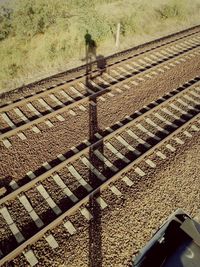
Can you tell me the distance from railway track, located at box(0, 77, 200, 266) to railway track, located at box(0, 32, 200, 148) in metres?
0.81

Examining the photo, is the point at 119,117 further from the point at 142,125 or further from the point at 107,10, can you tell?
the point at 107,10

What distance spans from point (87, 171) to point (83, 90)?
3.88 m

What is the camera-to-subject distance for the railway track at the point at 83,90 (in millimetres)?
9789

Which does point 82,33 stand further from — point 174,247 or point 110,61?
point 174,247

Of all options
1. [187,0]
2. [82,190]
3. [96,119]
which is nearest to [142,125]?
[96,119]

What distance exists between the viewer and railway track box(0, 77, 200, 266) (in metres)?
7.06

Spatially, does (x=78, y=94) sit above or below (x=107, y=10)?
below

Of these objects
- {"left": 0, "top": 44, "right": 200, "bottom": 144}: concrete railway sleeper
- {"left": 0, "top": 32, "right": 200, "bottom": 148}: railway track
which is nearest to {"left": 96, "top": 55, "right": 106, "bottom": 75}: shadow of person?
{"left": 0, "top": 32, "right": 200, "bottom": 148}: railway track

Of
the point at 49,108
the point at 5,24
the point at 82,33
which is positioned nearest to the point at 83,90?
the point at 49,108

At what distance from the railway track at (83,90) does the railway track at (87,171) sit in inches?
32.0

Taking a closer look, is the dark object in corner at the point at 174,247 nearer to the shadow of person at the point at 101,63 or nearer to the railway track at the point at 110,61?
the railway track at the point at 110,61

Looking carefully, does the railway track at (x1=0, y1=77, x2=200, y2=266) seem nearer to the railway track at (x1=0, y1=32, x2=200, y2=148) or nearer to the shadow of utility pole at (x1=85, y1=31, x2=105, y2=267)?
the shadow of utility pole at (x1=85, y1=31, x2=105, y2=267)

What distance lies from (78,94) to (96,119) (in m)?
1.46

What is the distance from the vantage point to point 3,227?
7074mm
